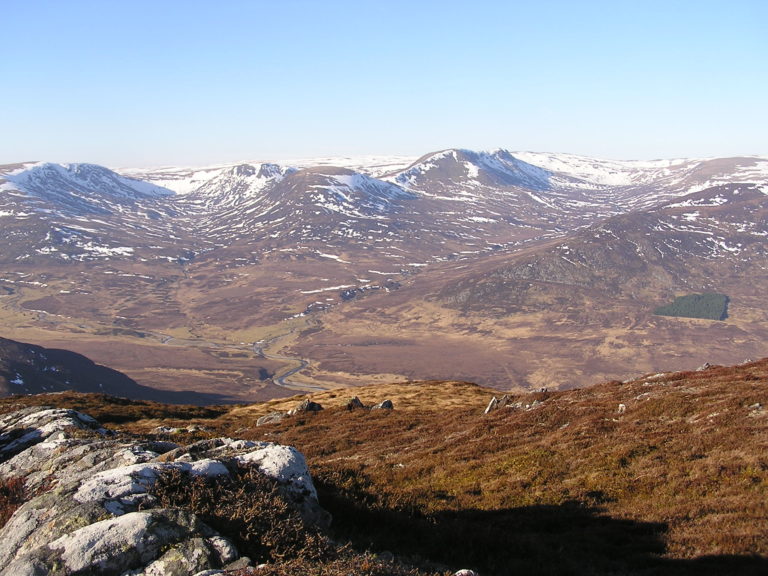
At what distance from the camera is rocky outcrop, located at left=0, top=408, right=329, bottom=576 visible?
9.23 m

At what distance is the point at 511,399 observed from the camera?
43625 mm

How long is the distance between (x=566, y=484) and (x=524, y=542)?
23.0ft

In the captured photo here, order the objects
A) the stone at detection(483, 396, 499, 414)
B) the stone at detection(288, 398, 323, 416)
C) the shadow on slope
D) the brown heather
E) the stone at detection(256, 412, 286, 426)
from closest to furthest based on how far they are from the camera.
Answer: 1. the shadow on slope
2. the brown heather
3. the stone at detection(483, 396, 499, 414)
4. the stone at detection(256, 412, 286, 426)
5. the stone at detection(288, 398, 323, 416)

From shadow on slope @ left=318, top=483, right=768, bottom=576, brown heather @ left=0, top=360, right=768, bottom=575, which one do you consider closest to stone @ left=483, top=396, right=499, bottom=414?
brown heather @ left=0, top=360, right=768, bottom=575

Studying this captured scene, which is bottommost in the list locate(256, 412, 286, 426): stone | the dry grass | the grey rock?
locate(256, 412, 286, 426): stone

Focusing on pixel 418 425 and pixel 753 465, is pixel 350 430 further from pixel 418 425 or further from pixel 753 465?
pixel 753 465

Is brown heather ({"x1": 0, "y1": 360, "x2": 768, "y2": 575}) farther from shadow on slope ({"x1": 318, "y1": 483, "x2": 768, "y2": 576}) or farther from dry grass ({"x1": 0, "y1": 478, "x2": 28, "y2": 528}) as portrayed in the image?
dry grass ({"x1": 0, "y1": 478, "x2": 28, "y2": 528})

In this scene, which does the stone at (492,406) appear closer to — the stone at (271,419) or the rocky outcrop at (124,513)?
the stone at (271,419)

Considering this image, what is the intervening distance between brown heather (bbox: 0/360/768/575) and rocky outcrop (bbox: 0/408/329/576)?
165 centimetres

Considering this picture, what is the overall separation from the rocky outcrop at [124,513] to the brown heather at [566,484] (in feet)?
5.41

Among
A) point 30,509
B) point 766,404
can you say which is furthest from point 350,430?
point 30,509

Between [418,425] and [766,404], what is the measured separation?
21440 millimetres

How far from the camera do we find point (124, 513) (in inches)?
412

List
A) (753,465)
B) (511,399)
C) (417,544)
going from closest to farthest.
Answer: (417,544)
(753,465)
(511,399)
